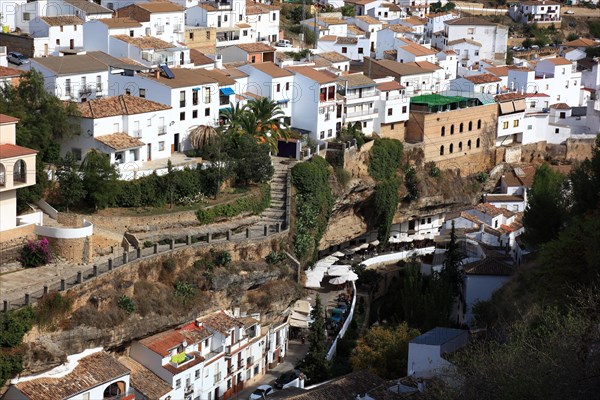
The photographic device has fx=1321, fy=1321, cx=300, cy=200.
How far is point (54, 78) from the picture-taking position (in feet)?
159

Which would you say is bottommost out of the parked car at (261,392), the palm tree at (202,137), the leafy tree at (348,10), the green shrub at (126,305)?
the parked car at (261,392)

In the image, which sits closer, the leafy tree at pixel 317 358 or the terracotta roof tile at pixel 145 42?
the leafy tree at pixel 317 358

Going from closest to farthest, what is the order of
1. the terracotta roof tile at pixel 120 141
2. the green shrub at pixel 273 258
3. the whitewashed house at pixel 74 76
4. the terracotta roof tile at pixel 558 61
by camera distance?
the terracotta roof tile at pixel 120 141 < the green shrub at pixel 273 258 < the whitewashed house at pixel 74 76 < the terracotta roof tile at pixel 558 61

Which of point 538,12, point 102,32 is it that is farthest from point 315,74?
point 538,12

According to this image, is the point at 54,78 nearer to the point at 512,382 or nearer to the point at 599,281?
the point at 599,281

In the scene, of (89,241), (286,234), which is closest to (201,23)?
(286,234)

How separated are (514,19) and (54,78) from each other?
6375cm

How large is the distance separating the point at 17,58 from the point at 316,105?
40.6 ft

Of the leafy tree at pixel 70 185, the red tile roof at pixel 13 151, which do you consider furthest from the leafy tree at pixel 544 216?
the red tile roof at pixel 13 151

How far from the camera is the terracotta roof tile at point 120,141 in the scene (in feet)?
149

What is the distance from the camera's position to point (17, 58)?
52.8 metres

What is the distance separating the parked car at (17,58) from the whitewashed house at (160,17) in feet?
24.5

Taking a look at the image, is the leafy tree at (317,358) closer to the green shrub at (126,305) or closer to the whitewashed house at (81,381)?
the green shrub at (126,305)

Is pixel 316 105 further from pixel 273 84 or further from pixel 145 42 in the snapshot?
pixel 145 42
